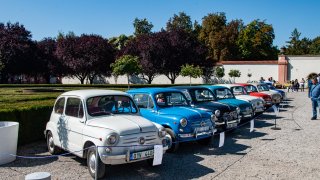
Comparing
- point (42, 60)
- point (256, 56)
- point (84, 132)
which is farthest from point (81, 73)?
point (84, 132)

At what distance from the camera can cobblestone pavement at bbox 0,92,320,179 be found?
21.9 feet

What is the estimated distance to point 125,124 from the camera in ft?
21.6

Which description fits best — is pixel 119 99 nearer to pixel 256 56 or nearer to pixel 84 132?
pixel 84 132

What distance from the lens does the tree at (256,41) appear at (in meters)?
61.0

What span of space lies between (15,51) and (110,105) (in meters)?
43.0

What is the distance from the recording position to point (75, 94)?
7594 mm

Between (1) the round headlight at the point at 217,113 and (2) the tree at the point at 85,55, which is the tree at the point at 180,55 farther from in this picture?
(1) the round headlight at the point at 217,113

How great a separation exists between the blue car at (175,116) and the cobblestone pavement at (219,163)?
478 millimetres

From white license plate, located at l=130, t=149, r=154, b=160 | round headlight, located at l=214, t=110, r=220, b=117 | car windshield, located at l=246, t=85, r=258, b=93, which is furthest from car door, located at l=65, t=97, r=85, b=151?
car windshield, located at l=246, t=85, r=258, b=93

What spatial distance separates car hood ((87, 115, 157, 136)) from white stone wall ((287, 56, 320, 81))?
45.9 meters

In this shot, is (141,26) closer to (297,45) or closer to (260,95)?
(297,45)

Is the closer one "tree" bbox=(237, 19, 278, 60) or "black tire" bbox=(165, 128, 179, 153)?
"black tire" bbox=(165, 128, 179, 153)

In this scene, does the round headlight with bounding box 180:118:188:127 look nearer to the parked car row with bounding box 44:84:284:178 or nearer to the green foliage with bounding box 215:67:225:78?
the parked car row with bounding box 44:84:284:178

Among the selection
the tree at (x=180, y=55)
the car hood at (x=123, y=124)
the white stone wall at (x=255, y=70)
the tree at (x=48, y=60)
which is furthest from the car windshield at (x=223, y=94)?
the tree at (x=48, y=60)
